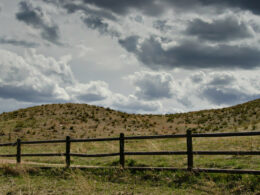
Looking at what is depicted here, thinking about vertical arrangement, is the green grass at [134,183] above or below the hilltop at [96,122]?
below

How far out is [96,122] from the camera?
142 feet

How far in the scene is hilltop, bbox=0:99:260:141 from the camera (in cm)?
3650

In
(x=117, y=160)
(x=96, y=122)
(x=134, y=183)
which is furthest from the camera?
(x=96, y=122)

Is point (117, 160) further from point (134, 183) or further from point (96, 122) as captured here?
point (96, 122)

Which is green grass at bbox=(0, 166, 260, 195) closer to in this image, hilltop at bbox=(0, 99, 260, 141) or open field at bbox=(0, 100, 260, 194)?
open field at bbox=(0, 100, 260, 194)

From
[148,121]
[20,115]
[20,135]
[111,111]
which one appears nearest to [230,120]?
[148,121]

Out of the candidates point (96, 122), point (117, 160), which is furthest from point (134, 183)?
point (96, 122)

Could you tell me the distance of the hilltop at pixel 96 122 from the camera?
3650 cm

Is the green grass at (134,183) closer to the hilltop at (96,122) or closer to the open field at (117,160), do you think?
the open field at (117,160)

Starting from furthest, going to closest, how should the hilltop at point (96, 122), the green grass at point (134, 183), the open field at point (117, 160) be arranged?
the hilltop at point (96, 122) → the open field at point (117, 160) → the green grass at point (134, 183)

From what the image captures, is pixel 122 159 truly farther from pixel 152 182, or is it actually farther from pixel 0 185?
pixel 0 185

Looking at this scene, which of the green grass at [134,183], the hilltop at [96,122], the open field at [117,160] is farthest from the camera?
the hilltop at [96,122]

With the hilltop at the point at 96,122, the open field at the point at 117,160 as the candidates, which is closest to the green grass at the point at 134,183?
the open field at the point at 117,160

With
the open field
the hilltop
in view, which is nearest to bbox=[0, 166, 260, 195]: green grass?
the open field
